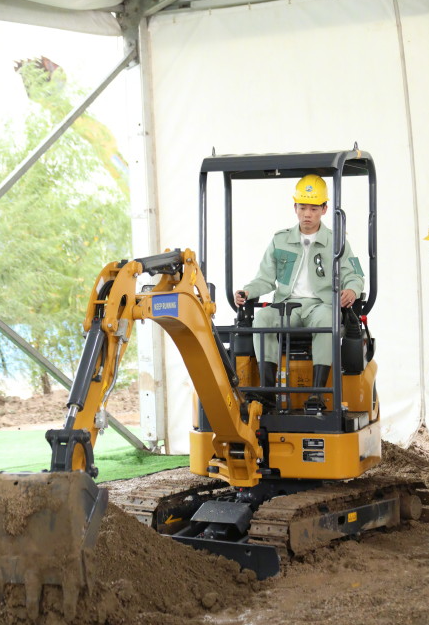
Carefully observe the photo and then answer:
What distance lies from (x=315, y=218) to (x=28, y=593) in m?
3.04

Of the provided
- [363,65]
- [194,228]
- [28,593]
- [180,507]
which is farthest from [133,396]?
[28,593]

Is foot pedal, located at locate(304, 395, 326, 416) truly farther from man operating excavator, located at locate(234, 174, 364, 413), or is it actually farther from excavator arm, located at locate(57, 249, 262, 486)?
excavator arm, located at locate(57, 249, 262, 486)

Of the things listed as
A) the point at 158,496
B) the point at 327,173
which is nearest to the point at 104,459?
the point at 158,496

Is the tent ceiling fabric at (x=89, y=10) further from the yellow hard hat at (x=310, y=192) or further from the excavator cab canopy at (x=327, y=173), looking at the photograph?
the yellow hard hat at (x=310, y=192)

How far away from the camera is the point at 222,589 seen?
4746 mm

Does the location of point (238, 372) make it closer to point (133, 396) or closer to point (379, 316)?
point (379, 316)

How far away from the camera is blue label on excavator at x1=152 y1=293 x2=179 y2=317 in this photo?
4.73 metres

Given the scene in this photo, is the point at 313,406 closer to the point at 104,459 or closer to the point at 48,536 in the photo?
the point at 48,536

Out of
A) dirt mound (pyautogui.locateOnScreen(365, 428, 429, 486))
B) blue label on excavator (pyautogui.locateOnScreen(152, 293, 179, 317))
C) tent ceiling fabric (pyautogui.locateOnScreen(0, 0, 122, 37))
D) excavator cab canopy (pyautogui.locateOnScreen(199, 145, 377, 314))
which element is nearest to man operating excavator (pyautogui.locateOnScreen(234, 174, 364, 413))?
excavator cab canopy (pyautogui.locateOnScreen(199, 145, 377, 314))

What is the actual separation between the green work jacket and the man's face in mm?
53

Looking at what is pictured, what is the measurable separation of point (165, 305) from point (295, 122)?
16.9ft

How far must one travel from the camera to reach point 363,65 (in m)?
9.28

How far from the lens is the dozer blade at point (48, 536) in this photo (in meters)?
3.98

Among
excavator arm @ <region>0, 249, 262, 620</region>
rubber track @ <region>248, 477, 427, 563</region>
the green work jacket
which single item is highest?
the green work jacket
